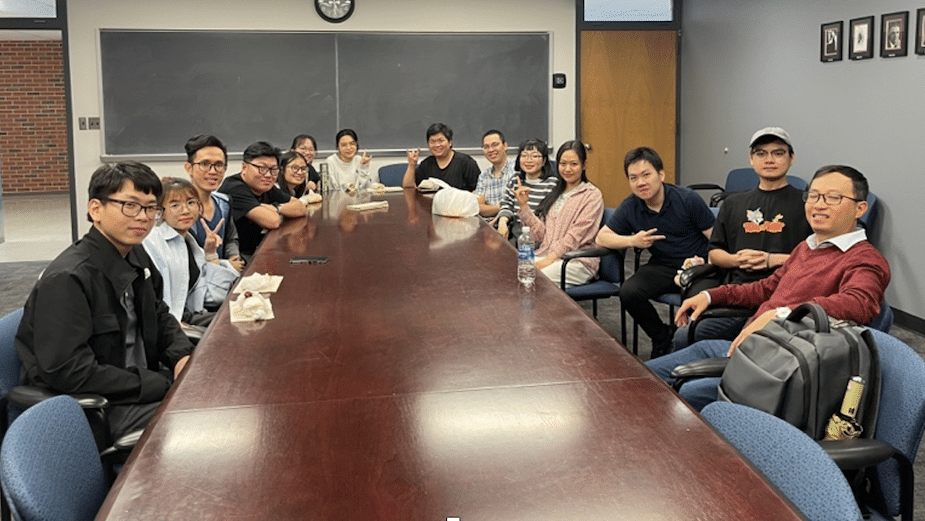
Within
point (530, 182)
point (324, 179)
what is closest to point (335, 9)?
point (324, 179)

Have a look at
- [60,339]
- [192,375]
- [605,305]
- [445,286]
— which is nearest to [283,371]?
[192,375]

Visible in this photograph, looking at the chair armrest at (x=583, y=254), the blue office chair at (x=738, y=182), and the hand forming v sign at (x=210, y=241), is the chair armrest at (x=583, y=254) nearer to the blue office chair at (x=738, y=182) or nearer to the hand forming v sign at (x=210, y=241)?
the hand forming v sign at (x=210, y=241)

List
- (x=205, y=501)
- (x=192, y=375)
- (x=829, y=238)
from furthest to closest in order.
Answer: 1. (x=829, y=238)
2. (x=192, y=375)
3. (x=205, y=501)

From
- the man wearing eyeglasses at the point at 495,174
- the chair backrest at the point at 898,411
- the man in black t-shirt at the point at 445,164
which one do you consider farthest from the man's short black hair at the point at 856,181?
the man in black t-shirt at the point at 445,164

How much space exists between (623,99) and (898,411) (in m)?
6.43

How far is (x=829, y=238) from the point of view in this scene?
2.58 metres

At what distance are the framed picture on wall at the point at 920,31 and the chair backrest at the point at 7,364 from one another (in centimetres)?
441

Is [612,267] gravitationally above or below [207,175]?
below

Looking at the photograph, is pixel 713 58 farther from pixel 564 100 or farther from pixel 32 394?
pixel 32 394

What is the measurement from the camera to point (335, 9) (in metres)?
7.37

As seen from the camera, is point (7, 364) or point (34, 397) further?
point (7, 364)

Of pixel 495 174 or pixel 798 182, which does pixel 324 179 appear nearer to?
pixel 495 174

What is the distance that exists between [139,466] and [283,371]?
0.49m

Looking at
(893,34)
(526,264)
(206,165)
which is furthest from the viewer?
(893,34)
